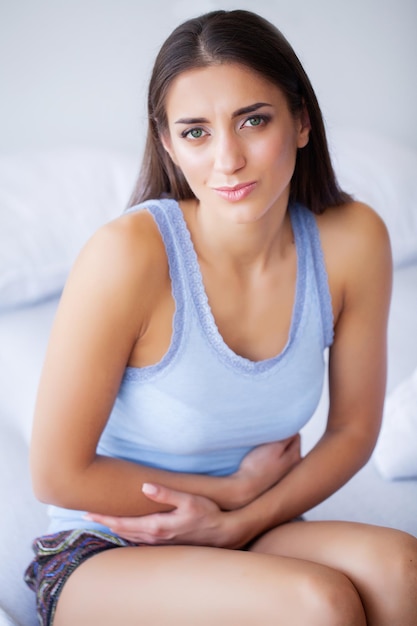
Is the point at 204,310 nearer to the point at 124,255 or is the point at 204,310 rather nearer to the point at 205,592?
the point at 124,255

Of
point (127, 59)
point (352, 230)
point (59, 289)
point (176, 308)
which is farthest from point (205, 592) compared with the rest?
point (127, 59)

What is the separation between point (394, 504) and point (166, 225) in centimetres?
62

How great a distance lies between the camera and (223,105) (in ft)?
3.00

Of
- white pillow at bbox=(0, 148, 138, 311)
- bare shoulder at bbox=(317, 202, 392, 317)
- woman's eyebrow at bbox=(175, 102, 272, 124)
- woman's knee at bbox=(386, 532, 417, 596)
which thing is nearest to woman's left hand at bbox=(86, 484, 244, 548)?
woman's knee at bbox=(386, 532, 417, 596)

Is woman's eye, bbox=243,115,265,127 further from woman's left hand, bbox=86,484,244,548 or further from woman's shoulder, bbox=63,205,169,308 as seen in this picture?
woman's left hand, bbox=86,484,244,548

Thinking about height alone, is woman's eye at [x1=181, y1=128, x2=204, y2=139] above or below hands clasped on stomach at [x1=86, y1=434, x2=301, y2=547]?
above

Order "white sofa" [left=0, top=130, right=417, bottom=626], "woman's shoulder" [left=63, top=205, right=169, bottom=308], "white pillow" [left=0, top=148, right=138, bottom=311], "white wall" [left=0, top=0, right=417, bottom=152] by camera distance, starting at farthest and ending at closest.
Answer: "white wall" [left=0, top=0, right=417, bottom=152], "white pillow" [left=0, top=148, right=138, bottom=311], "white sofa" [left=0, top=130, right=417, bottom=626], "woman's shoulder" [left=63, top=205, right=169, bottom=308]

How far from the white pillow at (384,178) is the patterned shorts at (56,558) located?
1.11m

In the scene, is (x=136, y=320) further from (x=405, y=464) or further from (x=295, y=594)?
(x=405, y=464)

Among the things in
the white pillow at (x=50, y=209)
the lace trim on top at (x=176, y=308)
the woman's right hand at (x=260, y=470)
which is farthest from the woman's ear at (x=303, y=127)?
the white pillow at (x=50, y=209)

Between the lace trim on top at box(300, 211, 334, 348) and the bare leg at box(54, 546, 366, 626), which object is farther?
the lace trim on top at box(300, 211, 334, 348)

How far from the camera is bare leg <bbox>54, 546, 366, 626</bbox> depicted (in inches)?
32.9

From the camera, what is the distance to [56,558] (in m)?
0.98

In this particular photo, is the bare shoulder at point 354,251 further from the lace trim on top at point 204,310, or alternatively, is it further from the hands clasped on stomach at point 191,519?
the hands clasped on stomach at point 191,519
